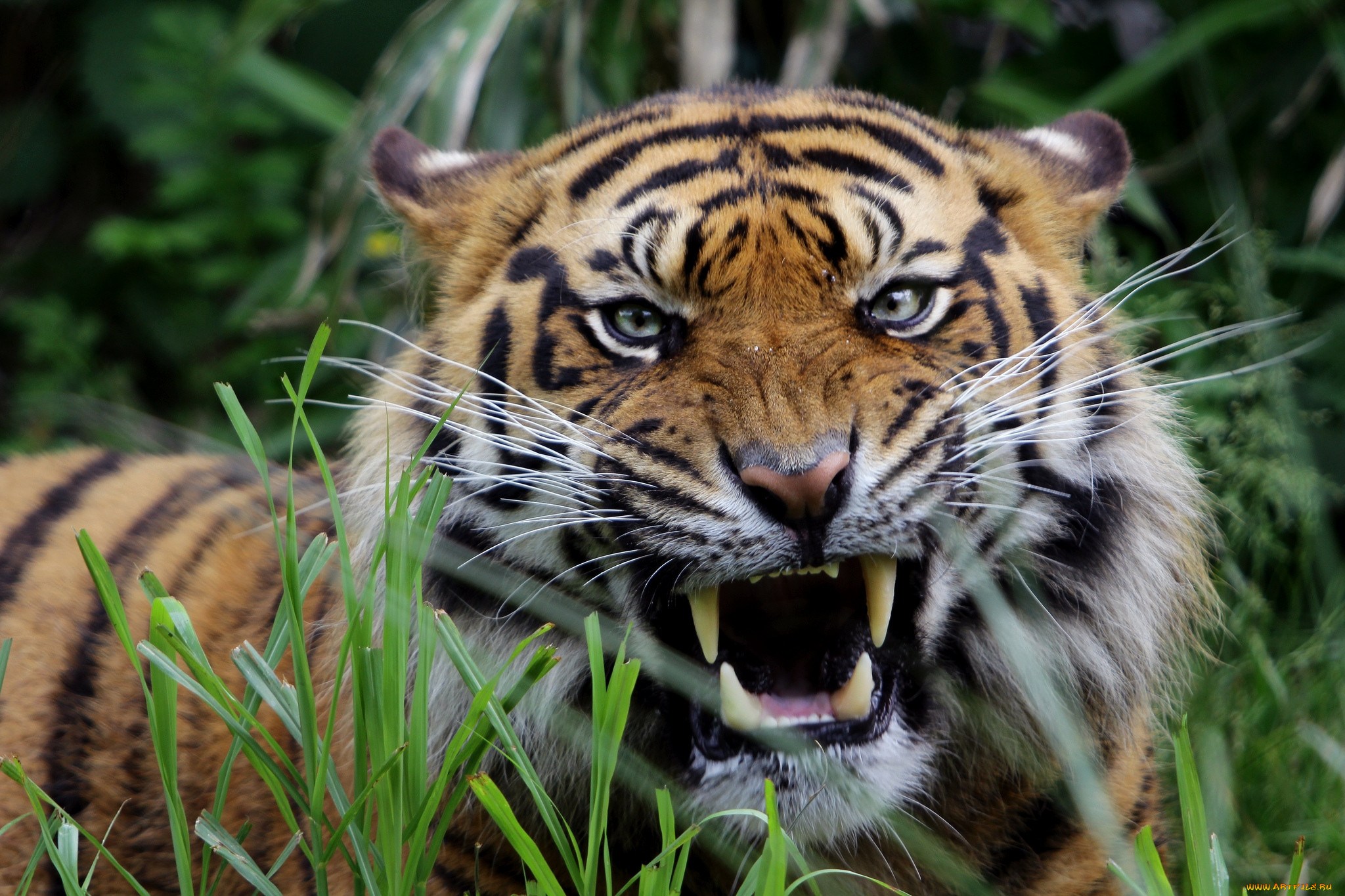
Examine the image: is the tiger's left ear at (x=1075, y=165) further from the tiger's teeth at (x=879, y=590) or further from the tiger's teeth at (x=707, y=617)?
the tiger's teeth at (x=707, y=617)

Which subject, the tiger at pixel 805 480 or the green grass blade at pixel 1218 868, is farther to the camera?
the tiger at pixel 805 480

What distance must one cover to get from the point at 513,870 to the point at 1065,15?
2.86 m

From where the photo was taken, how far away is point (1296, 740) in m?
2.15

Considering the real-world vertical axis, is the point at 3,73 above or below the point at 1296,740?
above

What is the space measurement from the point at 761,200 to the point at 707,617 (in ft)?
1.64

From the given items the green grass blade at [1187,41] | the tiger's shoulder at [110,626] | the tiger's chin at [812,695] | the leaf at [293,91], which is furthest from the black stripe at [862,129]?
the leaf at [293,91]

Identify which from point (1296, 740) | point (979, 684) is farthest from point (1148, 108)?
point (979, 684)

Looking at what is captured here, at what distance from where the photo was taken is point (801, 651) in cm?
164

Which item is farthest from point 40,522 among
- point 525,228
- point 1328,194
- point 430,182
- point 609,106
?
point 1328,194

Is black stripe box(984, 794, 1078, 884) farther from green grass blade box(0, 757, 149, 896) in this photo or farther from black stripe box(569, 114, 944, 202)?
green grass blade box(0, 757, 149, 896)

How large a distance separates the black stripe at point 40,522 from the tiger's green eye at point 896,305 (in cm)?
144

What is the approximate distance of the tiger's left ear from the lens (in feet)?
6.16

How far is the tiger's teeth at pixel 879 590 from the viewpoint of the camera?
153 cm

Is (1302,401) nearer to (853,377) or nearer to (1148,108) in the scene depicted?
(1148,108)
